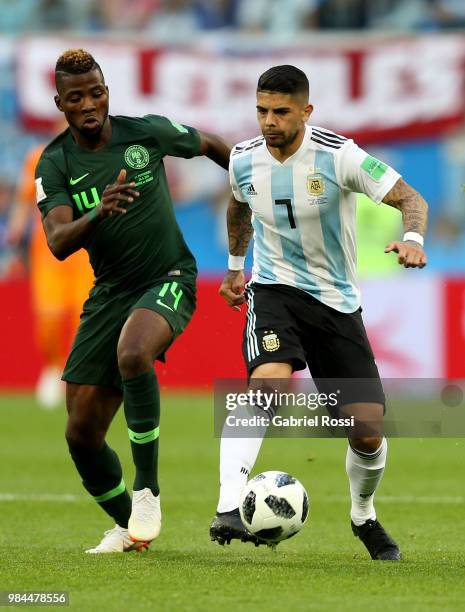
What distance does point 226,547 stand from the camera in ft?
23.3

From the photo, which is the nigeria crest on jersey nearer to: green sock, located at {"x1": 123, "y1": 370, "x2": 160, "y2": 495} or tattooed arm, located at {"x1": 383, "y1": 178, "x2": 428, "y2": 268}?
green sock, located at {"x1": 123, "y1": 370, "x2": 160, "y2": 495}

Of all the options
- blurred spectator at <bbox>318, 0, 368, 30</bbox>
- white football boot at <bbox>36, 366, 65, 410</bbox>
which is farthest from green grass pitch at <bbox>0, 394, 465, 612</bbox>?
blurred spectator at <bbox>318, 0, 368, 30</bbox>

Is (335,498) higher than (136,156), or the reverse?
(136,156)

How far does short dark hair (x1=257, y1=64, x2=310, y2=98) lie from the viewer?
6176 millimetres

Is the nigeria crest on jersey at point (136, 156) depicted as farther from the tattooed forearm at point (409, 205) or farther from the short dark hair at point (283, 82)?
the tattooed forearm at point (409, 205)

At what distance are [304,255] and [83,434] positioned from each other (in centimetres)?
144

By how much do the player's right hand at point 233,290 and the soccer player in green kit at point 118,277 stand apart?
0.19m

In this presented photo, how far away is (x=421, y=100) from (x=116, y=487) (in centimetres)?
1481

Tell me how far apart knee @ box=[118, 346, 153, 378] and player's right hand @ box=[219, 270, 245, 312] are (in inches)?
23.6

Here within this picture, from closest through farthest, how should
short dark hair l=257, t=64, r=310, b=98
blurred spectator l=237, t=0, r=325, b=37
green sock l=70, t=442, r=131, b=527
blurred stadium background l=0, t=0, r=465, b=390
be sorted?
1. short dark hair l=257, t=64, r=310, b=98
2. green sock l=70, t=442, r=131, b=527
3. blurred stadium background l=0, t=0, r=465, b=390
4. blurred spectator l=237, t=0, r=325, b=37

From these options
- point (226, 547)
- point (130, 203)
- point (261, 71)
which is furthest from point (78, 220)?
point (261, 71)

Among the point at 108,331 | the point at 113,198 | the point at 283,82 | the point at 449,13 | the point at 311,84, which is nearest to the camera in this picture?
the point at 113,198

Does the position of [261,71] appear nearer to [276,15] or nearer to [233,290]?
[276,15]

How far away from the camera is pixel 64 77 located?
6.50 meters
